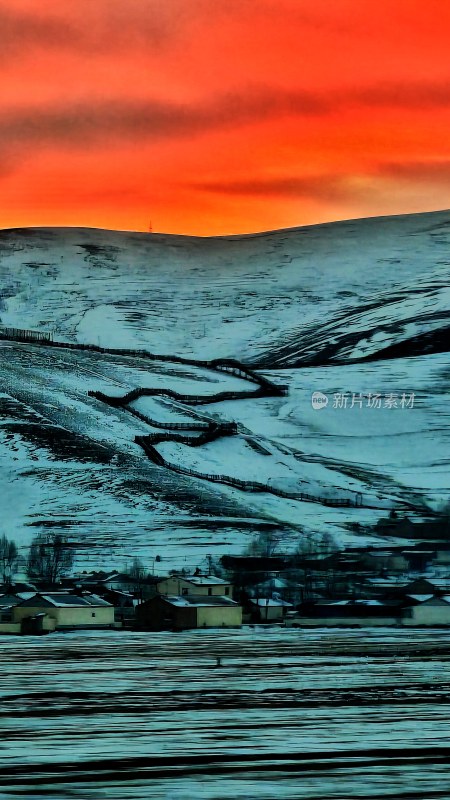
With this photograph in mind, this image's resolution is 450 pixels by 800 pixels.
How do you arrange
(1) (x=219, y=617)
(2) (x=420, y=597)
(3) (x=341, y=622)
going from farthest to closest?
(2) (x=420, y=597), (3) (x=341, y=622), (1) (x=219, y=617)

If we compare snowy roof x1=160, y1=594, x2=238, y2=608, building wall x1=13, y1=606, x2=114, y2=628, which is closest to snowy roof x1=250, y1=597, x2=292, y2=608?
snowy roof x1=160, y1=594, x2=238, y2=608

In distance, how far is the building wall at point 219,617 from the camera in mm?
77688

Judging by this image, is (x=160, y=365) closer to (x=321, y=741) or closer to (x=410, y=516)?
(x=410, y=516)

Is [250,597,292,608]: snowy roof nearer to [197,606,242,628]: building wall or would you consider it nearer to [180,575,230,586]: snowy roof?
[180,575,230,586]: snowy roof

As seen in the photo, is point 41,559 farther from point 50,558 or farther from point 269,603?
A: point 269,603

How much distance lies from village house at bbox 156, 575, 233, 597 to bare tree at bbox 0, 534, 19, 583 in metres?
16.0

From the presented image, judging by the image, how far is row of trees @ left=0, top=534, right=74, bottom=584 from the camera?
111m

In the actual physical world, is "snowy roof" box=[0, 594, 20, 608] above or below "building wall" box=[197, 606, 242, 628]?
above

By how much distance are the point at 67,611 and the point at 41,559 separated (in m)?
36.0

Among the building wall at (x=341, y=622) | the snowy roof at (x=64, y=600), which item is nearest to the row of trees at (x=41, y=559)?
the snowy roof at (x=64, y=600)

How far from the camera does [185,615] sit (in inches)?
3078

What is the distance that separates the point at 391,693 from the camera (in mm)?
39875

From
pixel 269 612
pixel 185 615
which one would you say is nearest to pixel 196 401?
pixel 269 612

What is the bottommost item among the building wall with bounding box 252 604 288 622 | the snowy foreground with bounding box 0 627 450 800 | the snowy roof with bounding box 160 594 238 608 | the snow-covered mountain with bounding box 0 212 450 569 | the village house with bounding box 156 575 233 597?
the building wall with bounding box 252 604 288 622
